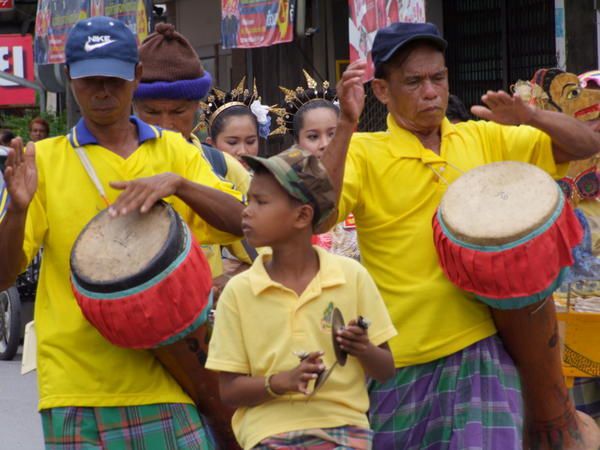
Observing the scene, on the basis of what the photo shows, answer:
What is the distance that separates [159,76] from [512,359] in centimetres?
203

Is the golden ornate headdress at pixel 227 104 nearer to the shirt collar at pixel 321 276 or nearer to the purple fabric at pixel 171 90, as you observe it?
the purple fabric at pixel 171 90

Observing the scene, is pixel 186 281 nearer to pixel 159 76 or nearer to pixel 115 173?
pixel 115 173

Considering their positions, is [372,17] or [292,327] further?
[372,17]

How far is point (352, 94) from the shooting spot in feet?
15.5

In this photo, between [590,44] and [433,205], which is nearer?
[433,205]

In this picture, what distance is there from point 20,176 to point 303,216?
88cm

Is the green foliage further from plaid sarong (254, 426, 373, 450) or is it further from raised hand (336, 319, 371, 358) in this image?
raised hand (336, 319, 371, 358)

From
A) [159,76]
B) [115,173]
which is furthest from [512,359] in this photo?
[159,76]

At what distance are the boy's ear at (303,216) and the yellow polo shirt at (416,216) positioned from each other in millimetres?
570

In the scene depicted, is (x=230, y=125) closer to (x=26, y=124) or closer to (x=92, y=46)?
(x=92, y=46)

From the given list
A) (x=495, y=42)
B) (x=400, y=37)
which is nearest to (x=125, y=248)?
(x=400, y=37)

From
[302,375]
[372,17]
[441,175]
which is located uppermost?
[372,17]

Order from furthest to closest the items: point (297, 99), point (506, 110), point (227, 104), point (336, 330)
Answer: point (297, 99) → point (227, 104) → point (506, 110) → point (336, 330)

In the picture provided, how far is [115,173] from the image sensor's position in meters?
4.49
